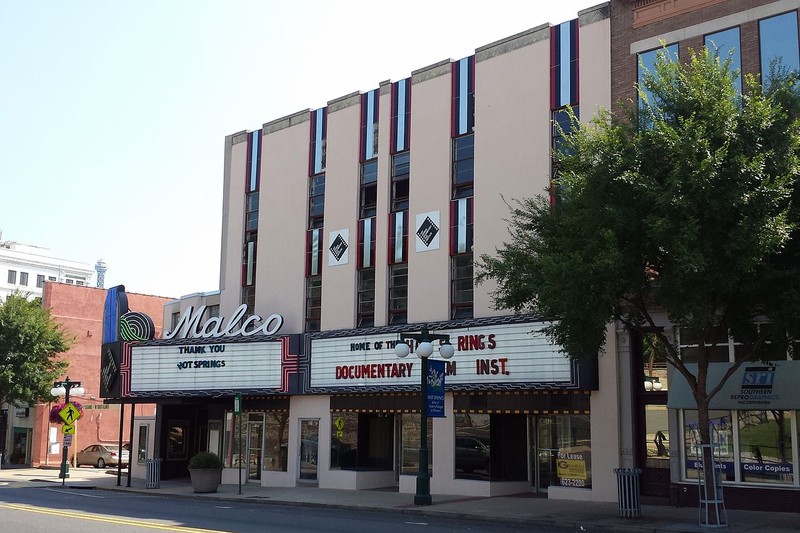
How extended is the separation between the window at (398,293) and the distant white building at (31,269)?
7462 cm

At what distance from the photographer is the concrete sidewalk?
18875mm

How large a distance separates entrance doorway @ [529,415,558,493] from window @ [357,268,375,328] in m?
7.45

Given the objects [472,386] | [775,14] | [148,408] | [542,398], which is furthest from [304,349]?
[148,408]

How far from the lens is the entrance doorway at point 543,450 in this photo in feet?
88.1

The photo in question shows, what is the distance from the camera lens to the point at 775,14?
23.1 meters

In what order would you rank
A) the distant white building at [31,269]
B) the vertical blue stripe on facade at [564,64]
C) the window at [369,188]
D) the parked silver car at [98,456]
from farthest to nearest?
the distant white building at [31,269] → the parked silver car at [98,456] → the window at [369,188] → the vertical blue stripe on facade at [564,64]

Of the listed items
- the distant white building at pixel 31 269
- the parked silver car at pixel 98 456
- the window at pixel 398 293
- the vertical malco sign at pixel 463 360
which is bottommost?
the parked silver car at pixel 98 456

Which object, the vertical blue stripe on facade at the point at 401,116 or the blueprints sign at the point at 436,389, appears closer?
the blueprints sign at the point at 436,389

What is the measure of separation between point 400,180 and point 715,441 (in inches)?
575

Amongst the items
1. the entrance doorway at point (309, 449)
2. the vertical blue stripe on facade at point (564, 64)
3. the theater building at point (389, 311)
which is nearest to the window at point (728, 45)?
the theater building at point (389, 311)

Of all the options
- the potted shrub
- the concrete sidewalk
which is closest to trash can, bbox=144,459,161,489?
the concrete sidewalk

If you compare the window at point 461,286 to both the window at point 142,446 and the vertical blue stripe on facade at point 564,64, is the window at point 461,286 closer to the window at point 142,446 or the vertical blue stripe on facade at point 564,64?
the vertical blue stripe on facade at point 564,64

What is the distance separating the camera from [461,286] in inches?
1160

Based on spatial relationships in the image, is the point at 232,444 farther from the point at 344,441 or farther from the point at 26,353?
the point at 26,353
